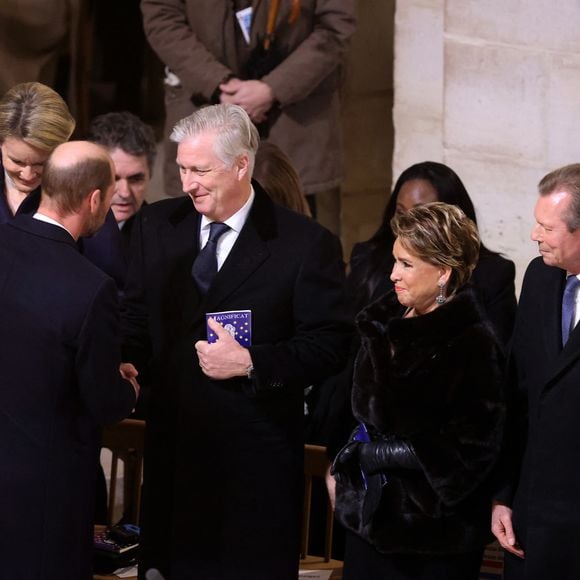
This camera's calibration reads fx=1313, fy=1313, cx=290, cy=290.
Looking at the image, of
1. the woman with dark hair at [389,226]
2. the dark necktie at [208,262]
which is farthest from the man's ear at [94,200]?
the woman with dark hair at [389,226]

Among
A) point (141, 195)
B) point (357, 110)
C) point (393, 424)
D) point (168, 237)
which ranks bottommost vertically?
point (393, 424)

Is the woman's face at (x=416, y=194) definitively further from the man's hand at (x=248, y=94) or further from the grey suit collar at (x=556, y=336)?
the man's hand at (x=248, y=94)

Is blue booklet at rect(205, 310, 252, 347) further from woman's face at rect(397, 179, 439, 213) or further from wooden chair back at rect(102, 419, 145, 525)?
woman's face at rect(397, 179, 439, 213)

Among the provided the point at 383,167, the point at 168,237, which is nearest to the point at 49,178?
the point at 168,237

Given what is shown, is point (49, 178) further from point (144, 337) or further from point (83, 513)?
point (83, 513)

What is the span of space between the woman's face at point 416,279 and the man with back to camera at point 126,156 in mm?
2023

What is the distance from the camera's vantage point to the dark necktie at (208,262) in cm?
A: 423

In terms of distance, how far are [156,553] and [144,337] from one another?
0.71 metres

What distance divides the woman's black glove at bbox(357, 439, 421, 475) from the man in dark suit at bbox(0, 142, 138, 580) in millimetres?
760

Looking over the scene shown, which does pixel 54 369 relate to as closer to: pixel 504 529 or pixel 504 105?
pixel 504 529

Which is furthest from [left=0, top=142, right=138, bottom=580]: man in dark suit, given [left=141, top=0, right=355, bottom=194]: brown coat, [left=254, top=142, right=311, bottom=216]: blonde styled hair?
[left=141, top=0, right=355, bottom=194]: brown coat

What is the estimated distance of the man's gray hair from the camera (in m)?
4.14

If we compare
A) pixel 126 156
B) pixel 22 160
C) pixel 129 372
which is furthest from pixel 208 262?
pixel 126 156

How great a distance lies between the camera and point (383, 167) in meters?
7.04
